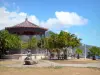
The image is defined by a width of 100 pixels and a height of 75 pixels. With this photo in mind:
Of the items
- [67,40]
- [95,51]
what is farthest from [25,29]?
[95,51]

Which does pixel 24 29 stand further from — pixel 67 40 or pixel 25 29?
pixel 67 40

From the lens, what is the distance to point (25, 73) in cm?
2569

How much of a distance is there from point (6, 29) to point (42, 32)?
655 centimetres

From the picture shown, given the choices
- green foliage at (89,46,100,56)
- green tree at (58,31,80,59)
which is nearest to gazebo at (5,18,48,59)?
green tree at (58,31,80,59)

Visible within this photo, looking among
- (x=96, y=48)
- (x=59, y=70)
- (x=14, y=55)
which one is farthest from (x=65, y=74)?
(x=96, y=48)

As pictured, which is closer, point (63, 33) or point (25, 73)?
point (25, 73)

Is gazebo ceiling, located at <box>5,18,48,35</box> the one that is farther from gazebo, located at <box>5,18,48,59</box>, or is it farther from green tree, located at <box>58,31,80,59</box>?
green tree, located at <box>58,31,80,59</box>

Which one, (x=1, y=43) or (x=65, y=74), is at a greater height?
(x=1, y=43)

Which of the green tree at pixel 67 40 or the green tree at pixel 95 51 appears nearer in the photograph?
the green tree at pixel 67 40

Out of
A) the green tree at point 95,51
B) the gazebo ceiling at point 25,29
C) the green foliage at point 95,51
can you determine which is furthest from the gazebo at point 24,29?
the green foliage at point 95,51

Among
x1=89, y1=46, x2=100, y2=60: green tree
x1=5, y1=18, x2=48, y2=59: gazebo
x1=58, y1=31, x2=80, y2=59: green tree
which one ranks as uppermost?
x1=5, y1=18, x2=48, y2=59: gazebo

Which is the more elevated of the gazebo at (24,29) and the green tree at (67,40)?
the gazebo at (24,29)

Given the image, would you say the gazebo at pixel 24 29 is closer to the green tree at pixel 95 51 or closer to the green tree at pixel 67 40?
the green tree at pixel 67 40

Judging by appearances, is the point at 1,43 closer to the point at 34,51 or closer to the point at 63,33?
the point at 34,51
